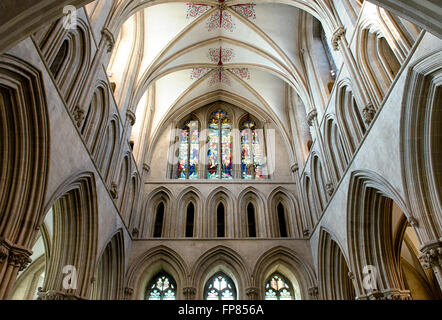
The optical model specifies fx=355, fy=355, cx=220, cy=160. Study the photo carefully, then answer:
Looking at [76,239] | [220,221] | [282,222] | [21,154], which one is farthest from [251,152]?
[21,154]

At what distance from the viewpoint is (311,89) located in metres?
12.0

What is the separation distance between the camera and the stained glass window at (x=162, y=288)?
11.9 metres

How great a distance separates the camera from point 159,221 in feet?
44.1

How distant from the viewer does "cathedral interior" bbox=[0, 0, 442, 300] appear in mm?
5918

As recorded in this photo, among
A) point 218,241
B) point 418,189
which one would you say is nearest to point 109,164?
point 218,241

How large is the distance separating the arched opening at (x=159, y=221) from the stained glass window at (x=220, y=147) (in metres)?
2.35

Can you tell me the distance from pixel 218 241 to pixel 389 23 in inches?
330

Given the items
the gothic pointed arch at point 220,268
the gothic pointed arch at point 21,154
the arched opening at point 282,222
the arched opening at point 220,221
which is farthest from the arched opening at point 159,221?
the gothic pointed arch at point 21,154

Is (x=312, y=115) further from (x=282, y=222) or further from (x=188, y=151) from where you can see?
(x=188, y=151)

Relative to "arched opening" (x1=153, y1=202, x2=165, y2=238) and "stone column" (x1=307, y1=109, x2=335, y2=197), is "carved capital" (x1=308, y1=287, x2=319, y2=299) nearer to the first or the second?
"stone column" (x1=307, y1=109, x2=335, y2=197)

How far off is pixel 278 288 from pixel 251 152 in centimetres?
575

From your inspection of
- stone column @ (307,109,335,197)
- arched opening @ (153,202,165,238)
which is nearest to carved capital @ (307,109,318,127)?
stone column @ (307,109,335,197)

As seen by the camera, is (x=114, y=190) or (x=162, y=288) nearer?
(x=114, y=190)

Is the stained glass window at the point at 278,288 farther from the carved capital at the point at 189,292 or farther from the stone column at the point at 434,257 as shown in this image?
the stone column at the point at 434,257
